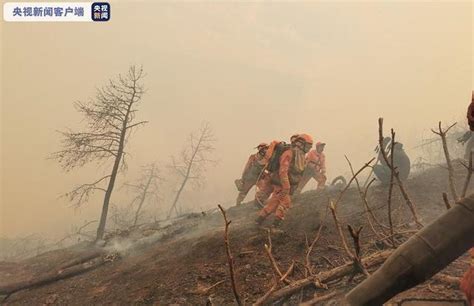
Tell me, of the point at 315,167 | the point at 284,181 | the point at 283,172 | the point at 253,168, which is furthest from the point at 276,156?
the point at 315,167

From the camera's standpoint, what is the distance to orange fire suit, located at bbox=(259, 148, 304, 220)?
691 centimetres

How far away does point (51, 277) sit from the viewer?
23.4 ft

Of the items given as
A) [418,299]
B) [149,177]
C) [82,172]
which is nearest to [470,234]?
[418,299]

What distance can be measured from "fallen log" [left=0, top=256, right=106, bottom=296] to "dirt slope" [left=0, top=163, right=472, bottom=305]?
0.13 meters

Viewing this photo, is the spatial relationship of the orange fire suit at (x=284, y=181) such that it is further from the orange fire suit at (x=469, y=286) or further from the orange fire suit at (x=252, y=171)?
the orange fire suit at (x=469, y=286)

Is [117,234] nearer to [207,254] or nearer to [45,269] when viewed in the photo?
[45,269]

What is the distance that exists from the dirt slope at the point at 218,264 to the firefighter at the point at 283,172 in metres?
0.41

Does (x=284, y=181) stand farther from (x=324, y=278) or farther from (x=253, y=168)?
(x=324, y=278)

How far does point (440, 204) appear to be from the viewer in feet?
22.4

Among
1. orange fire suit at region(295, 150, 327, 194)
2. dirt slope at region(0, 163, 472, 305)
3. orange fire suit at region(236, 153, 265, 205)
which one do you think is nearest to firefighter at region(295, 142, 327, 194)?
orange fire suit at region(295, 150, 327, 194)

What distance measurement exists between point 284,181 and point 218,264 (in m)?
2.27

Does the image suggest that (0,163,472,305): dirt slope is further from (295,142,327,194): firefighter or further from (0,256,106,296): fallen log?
(295,142,327,194): firefighter

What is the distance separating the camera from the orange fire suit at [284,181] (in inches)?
272

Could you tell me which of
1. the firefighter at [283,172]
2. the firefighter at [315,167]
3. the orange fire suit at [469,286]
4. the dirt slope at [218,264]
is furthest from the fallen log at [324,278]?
the firefighter at [315,167]
